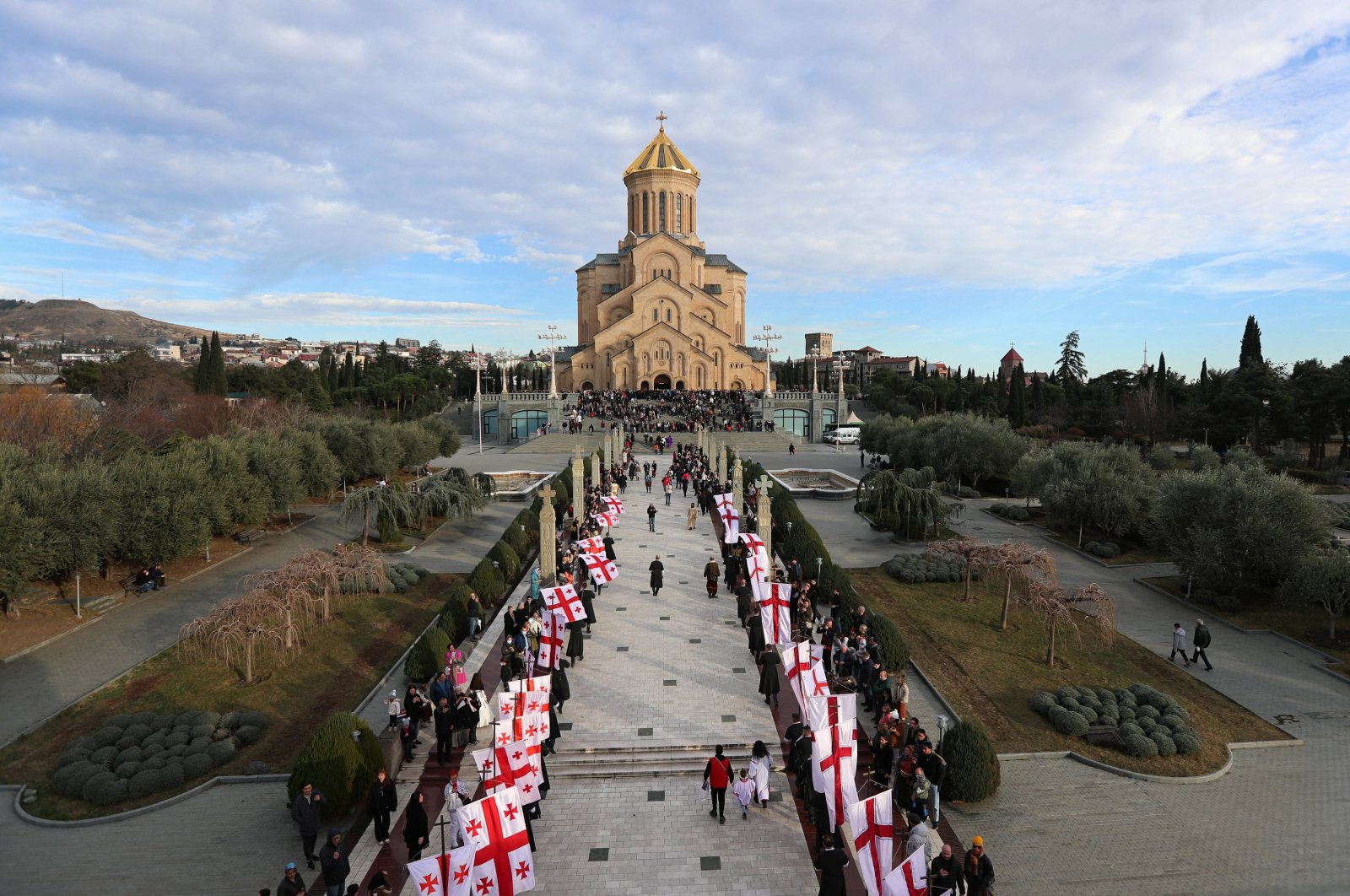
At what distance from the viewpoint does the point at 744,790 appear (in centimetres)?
928

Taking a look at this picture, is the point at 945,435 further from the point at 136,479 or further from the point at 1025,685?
the point at 136,479

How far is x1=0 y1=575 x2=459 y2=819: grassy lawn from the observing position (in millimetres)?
10812

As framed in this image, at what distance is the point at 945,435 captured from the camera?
34156mm

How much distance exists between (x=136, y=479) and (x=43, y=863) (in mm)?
12310

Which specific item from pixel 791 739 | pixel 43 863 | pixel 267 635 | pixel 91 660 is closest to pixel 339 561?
pixel 267 635

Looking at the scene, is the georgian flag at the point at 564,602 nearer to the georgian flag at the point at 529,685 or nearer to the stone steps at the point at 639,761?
the stone steps at the point at 639,761

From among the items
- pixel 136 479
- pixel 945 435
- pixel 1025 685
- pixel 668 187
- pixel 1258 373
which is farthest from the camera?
pixel 668 187

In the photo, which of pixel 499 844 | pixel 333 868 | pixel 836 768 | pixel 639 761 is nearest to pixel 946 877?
pixel 836 768

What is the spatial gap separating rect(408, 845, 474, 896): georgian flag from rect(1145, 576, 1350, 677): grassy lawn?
53.9ft

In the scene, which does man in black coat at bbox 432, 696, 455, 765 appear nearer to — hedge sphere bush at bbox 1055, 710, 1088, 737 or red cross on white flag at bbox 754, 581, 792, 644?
red cross on white flag at bbox 754, 581, 792, 644

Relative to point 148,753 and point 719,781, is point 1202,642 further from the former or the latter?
point 148,753

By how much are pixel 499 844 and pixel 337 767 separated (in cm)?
299

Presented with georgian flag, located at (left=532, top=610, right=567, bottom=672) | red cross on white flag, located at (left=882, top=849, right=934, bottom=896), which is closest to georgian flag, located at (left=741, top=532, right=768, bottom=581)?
georgian flag, located at (left=532, top=610, right=567, bottom=672)

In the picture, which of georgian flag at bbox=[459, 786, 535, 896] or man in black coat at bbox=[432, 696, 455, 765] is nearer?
georgian flag at bbox=[459, 786, 535, 896]
